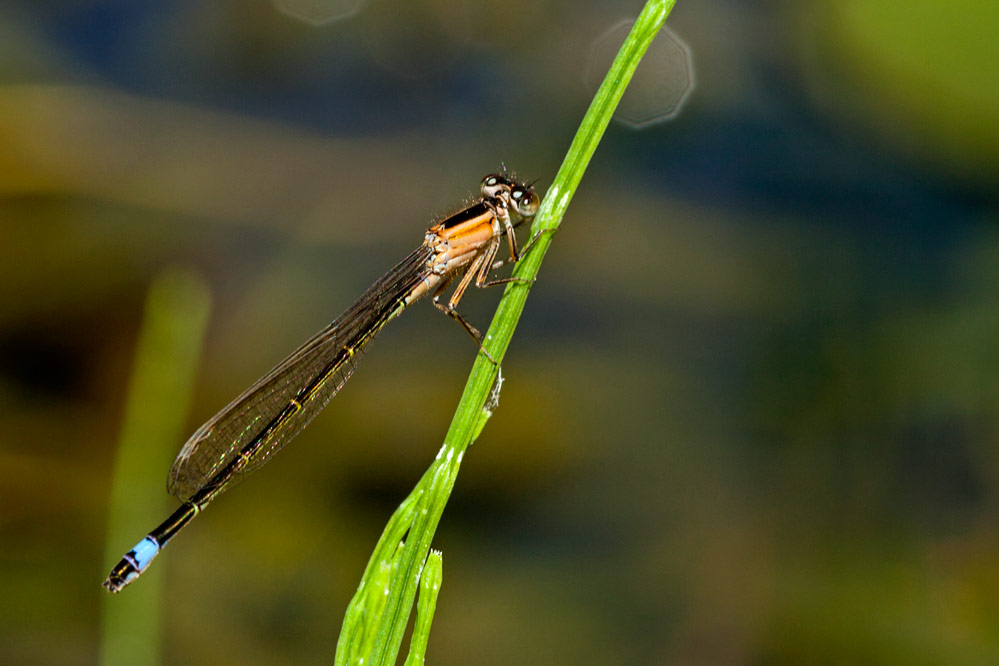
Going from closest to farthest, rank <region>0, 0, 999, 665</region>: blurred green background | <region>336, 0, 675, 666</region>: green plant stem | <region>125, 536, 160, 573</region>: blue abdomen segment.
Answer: <region>336, 0, 675, 666</region>: green plant stem < <region>125, 536, 160, 573</region>: blue abdomen segment < <region>0, 0, 999, 665</region>: blurred green background

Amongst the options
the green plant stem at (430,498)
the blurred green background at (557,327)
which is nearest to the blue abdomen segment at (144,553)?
the blurred green background at (557,327)

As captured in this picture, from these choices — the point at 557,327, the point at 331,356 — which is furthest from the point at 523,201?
the point at 557,327

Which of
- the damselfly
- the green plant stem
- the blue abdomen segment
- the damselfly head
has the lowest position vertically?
the green plant stem

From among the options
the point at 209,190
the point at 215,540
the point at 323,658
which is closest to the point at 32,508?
the point at 215,540

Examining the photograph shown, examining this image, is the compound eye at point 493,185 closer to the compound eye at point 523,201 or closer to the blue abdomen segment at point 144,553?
the compound eye at point 523,201

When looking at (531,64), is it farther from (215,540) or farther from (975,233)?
(215,540)

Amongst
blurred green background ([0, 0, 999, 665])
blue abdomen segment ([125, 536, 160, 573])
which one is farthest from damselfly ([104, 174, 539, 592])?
blurred green background ([0, 0, 999, 665])

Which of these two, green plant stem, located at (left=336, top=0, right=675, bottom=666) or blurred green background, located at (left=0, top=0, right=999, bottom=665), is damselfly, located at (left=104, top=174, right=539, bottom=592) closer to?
blurred green background, located at (left=0, top=0, right=999, bottom=665)

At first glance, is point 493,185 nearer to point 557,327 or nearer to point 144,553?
point 144,553
